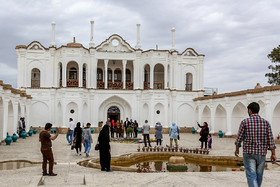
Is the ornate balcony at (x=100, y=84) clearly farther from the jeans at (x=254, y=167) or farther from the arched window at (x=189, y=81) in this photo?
the jeans at (x=254, y=167)

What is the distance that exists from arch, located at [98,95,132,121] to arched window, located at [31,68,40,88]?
7295 mm

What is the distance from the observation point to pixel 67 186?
7609 mm

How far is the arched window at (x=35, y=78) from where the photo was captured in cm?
3578

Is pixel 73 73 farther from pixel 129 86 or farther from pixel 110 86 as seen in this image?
pixel 129 86

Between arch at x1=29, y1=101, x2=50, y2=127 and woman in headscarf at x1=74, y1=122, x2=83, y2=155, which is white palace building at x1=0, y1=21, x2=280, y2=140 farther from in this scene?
woman in headscarf at x1=74, y1=122, x2=83, y2=155

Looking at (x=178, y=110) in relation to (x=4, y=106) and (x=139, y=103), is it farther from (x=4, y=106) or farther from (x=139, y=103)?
(x=4, y=106)

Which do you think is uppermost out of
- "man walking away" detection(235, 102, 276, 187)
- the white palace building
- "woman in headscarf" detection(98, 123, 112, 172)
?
the white palace building

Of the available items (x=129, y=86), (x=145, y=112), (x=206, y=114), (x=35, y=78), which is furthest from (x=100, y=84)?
(x=206, y=114)

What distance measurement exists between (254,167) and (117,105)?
103ft

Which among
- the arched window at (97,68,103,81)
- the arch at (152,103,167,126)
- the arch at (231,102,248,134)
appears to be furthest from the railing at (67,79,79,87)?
the arch at (231,102,248,134)

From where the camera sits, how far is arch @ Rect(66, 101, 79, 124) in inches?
1304

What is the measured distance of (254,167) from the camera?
5.59 meters

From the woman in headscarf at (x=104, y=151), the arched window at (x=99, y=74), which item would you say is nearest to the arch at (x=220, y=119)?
the arched window at (x=99, y=74)

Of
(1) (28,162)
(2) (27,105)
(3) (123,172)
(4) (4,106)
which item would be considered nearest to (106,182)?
(3) (123,172)
